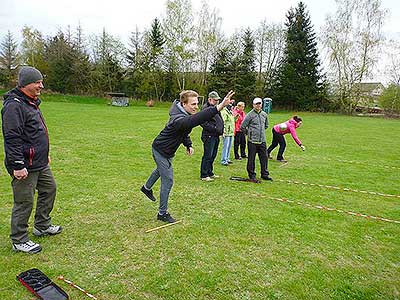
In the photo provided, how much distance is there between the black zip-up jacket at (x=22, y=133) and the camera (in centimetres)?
334

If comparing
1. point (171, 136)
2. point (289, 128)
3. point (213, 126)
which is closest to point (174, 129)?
point (171, 136)

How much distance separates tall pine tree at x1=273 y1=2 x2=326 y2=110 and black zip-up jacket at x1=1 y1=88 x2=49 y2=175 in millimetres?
36738

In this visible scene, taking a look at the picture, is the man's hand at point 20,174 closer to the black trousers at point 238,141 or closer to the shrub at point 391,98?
the black trousers at point 238,141

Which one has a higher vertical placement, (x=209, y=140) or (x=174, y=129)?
(x=174, y=129)

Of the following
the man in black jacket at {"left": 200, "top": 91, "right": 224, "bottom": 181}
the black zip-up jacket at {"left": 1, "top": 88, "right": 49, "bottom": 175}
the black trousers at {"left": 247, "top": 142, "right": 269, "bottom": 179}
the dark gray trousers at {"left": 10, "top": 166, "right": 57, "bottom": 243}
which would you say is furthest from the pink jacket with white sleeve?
the black zip-up jacket at {"left": 1, "top": 88, "right": 49, "bottom": 175}

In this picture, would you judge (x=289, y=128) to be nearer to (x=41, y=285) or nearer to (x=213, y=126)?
(x=213, y=126)

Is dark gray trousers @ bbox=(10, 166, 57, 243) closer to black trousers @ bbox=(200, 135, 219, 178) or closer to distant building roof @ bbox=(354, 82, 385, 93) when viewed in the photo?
black trousers @ bbox=(200, 135, 219, 178)

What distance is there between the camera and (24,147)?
3463 mm

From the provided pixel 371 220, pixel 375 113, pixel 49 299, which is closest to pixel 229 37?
pixel 375 113

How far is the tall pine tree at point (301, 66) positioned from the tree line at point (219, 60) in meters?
0.11

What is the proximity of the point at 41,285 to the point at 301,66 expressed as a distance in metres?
38.3

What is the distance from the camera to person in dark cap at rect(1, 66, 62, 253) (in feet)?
11.0

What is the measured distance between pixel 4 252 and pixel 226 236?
2652 millimetres

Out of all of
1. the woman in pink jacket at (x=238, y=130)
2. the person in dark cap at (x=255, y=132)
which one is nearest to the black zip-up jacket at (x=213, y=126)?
the person in dark cap at (x=255, y=132)
